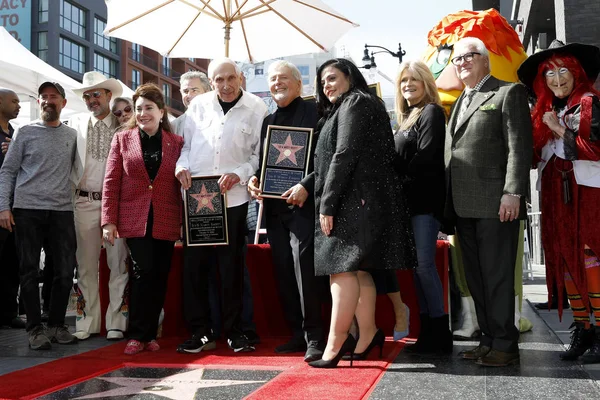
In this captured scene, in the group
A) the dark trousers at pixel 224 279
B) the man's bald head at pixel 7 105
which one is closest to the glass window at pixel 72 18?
the man's bald head at pixel 7 105

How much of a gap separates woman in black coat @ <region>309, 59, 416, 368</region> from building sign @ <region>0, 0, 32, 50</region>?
41777 mm

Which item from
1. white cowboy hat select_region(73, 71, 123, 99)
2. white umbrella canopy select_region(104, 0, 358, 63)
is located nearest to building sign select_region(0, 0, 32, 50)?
white umbrella canopy select_region(104, 0, 358, 63)

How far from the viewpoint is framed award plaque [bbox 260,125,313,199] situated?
4.41m

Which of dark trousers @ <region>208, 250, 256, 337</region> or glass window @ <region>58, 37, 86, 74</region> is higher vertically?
glass window @ <region>58, 37, 86, 74</region>

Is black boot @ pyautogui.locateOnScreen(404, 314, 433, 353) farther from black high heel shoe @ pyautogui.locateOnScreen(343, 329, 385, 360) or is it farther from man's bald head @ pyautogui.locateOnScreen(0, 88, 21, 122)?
man's bald head @ pyautogui.locateOnScreen(0, 88, 21, 122)

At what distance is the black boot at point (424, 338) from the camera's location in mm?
4352

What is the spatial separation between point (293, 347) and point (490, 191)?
1646mm

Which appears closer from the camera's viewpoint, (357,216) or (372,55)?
(357,216)

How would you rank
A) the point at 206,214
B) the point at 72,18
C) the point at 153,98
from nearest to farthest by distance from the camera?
the point at 206,214
the point at 153,98
the point at 72,18

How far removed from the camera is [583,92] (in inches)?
159

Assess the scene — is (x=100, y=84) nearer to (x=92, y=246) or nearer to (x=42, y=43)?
(x=92, y=246)

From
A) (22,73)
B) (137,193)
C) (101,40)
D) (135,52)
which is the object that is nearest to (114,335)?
(137,193)

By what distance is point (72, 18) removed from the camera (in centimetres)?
4331

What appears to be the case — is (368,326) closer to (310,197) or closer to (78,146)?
(310,197)
